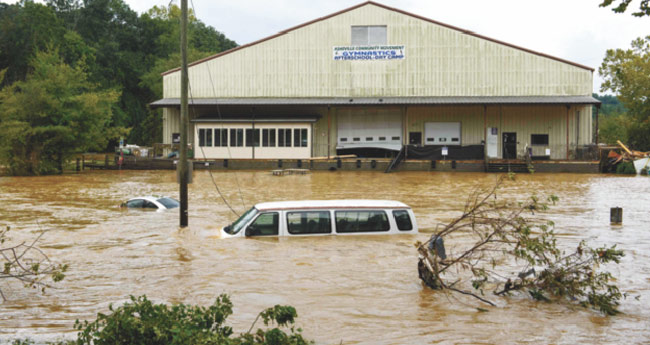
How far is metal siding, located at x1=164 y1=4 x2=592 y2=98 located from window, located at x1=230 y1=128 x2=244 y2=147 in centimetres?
309

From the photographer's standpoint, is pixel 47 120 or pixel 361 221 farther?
pixel 47 120

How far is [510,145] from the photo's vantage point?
169 feet

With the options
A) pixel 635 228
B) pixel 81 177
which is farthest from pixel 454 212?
pixel 81 177

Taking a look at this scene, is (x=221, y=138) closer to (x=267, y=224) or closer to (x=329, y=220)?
(x=267, y=224)

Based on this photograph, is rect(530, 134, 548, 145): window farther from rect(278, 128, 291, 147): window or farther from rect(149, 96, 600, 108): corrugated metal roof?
rect(278, 128, 291, 147): window

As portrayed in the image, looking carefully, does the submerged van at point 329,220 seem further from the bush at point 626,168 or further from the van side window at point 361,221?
the bush at point 626,168

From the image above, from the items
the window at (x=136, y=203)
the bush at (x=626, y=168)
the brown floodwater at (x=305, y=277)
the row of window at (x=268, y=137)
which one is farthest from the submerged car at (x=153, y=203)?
the bush at (x=626, y=168)

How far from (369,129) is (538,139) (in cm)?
1354

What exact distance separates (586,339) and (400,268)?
5186 mm

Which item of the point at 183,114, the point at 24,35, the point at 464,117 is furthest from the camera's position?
the point at 24,35

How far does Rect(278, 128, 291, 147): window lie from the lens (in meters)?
52.1

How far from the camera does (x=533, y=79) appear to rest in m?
50.2

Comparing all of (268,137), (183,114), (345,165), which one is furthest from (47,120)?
(183,114)

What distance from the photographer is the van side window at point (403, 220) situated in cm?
1534
